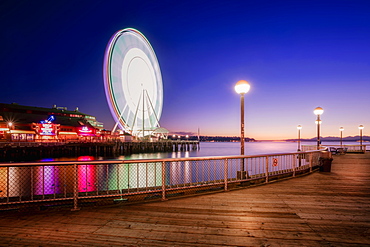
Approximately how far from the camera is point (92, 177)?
71.2 feet

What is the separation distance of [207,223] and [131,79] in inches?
1465

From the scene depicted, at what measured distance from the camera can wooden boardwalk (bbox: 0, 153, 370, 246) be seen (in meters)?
3.51

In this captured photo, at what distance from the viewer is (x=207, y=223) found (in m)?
4.17

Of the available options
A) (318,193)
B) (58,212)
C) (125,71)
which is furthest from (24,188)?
(125,71)

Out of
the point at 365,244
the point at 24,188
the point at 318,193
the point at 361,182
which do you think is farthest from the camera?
the point at 24,188

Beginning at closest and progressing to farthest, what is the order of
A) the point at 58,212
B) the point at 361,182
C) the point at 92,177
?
the point at 58,212 → the point at 361,182 → the point at 92,177

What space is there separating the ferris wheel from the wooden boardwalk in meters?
29.5

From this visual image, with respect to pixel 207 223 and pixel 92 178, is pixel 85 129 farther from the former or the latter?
pixel 207 223

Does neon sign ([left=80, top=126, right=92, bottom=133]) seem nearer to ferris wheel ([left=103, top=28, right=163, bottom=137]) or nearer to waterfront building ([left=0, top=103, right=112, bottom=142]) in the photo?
waterfront building ([left=0, top=103, right=112, bottom=142])

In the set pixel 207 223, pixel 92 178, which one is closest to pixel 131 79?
pixel 92 178

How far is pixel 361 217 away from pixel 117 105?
106ft

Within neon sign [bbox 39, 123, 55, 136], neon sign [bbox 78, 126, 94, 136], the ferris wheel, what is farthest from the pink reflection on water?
neon sign [bbox 78, 126, 94, 136]

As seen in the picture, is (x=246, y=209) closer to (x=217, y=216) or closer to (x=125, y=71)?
(x=217, y=216)

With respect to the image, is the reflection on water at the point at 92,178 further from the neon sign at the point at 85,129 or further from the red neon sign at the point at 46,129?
the neon sign at the point at 85,129
